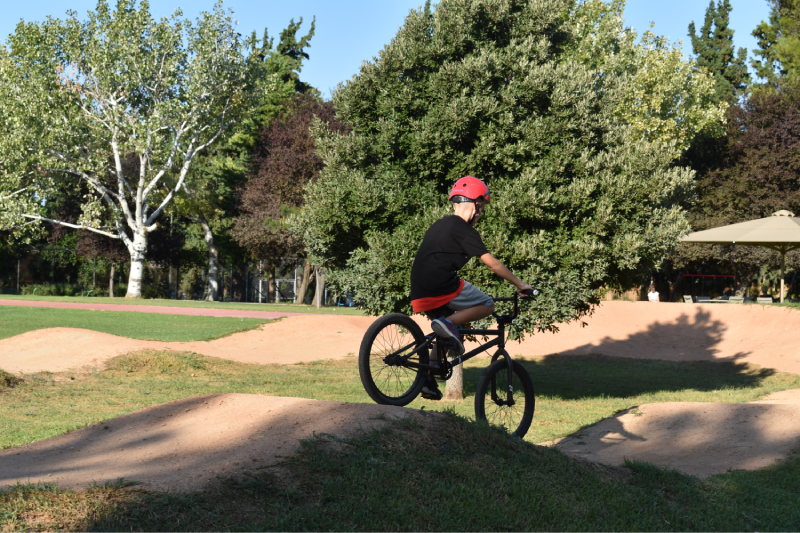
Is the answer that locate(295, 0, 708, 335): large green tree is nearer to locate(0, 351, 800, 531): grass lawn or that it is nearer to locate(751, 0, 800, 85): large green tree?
locate(0, 351, 800, 531): grass lawn

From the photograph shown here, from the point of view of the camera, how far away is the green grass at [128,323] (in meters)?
19.7

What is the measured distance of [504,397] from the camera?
20.7ft

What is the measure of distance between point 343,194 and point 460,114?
2415 mm

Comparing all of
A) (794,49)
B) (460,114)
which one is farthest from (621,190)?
(794,49)

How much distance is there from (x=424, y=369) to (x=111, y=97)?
32.7 meters

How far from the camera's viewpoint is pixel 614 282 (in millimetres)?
12227

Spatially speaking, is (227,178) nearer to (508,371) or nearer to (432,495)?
(508,371)

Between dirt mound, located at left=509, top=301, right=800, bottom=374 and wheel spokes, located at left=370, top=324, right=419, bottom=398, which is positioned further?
dirt mound, located at left=509, top=301, right=800, bottom=374

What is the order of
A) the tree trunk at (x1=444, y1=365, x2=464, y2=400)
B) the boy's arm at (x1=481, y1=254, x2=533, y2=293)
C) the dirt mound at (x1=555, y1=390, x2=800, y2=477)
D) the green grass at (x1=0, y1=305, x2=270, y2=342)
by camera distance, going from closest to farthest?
the boy's arm at (x1=481, y1=254, x2=533, y2=293) → the dirt mound at (x1=555, y1=390, x2=800, y2=477) → the tree trunk at (x1=444, y1=365, x2=464, y2=400) → the green grass at (x1=0, y1=305, x2=270, y2=342)

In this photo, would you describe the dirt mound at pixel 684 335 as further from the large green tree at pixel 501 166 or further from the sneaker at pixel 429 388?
the sneaker at pixel 429 388

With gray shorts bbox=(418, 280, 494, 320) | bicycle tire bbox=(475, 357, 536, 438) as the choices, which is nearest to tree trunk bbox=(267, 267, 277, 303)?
bicycle tire bbox=(475, 357, 536, 438)

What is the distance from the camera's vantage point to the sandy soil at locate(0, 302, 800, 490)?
488 centimetres

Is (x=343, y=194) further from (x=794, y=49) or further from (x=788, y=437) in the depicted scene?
(x=794, y=49)

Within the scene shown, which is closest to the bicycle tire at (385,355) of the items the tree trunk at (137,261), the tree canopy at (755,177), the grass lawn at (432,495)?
the grass lawn at (432,495)
